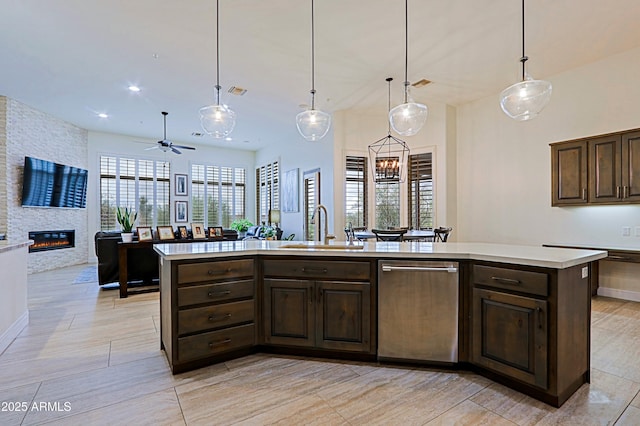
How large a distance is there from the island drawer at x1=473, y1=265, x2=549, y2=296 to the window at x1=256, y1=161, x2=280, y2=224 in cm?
774

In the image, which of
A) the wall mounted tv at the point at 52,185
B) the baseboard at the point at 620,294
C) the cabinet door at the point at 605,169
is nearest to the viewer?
the cabinet door at the point at 605,169

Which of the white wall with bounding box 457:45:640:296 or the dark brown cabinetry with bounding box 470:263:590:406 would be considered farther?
the white wall with bounding box 457:45:640:296

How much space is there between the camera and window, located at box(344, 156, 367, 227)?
6.88 m

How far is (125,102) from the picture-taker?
6.39 meters

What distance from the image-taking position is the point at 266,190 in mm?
10453

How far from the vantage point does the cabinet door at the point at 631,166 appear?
13.6 ft

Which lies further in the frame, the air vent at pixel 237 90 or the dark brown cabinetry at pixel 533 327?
the air vent at pixel 237 90

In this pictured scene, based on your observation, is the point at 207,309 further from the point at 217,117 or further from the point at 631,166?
the point at 631,166

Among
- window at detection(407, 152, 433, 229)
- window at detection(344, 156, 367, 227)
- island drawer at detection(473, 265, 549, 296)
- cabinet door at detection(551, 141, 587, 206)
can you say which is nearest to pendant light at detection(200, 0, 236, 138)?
island drawer at detection(473, 265, 549, 296)

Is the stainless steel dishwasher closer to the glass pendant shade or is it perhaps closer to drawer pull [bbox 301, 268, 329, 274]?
drawer pull [bbox 301, 268, 329, 274]

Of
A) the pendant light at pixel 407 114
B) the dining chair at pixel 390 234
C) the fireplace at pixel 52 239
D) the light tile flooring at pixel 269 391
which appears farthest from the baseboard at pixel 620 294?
the fireplace at pixel 52 239

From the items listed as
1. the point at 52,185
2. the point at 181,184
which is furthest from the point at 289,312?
the point at 181,184

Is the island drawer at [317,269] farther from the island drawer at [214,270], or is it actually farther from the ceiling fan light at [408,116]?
the ceiling fan light at [408,116]

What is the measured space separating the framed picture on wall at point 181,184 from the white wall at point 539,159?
779cm
